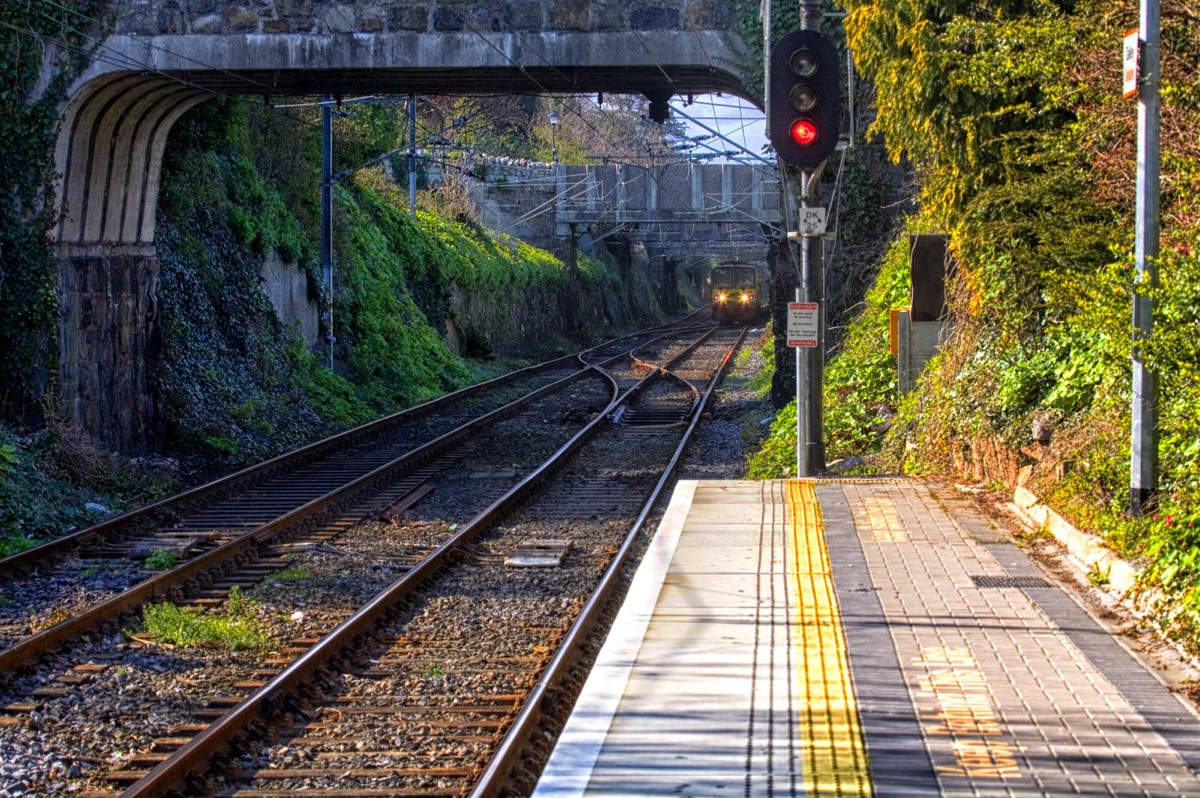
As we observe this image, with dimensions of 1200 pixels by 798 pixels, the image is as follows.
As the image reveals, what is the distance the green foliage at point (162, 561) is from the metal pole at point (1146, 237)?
25.3 ft

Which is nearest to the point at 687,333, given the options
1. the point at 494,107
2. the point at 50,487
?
the point at 494,107

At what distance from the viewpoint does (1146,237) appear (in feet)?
28.0

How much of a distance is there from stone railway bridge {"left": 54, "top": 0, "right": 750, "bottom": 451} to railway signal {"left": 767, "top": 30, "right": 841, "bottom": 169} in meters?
4.39

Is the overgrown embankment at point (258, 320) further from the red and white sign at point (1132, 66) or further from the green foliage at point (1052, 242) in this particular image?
the red and white sign at point (1132, 66)

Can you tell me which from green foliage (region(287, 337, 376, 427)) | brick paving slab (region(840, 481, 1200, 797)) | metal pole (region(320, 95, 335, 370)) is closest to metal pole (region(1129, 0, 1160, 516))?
brick paving slab (region(840, 481, 1200, 797))

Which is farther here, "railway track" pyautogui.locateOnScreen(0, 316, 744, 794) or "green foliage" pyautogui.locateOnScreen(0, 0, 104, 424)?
"green foliage" pyautogui.locateOnScreen(0, 0, 104, 424)

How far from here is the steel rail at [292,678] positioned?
20.9ft

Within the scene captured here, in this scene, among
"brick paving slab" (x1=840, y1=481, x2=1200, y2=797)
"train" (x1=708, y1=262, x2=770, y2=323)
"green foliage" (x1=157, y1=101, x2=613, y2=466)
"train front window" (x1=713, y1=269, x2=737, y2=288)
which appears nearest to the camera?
"brick paving slab" (x1=840, y1=481, x2=1200, y2=797)

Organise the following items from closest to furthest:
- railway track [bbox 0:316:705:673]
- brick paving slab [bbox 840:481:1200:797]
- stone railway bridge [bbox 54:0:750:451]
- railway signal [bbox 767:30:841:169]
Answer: brick paving slab [bbox 840:481:1200:797] → railway track [bbox 0:316:705:673] → railway signal [bbox 767:30:841:169] → stone railway bridge [bbox 54:0:750:451]

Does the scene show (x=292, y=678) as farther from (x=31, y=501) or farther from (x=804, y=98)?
(x=804, y=98)

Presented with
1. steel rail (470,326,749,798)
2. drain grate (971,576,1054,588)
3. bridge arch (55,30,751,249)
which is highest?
bridge arch (55,30,751,249)

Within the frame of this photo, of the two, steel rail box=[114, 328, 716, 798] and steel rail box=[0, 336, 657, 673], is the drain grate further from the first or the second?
steel rail box=[0, 336, 657, 673]

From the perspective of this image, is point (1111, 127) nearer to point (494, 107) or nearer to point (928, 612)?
point (928, 612)

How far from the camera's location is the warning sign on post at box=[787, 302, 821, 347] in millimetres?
13188
